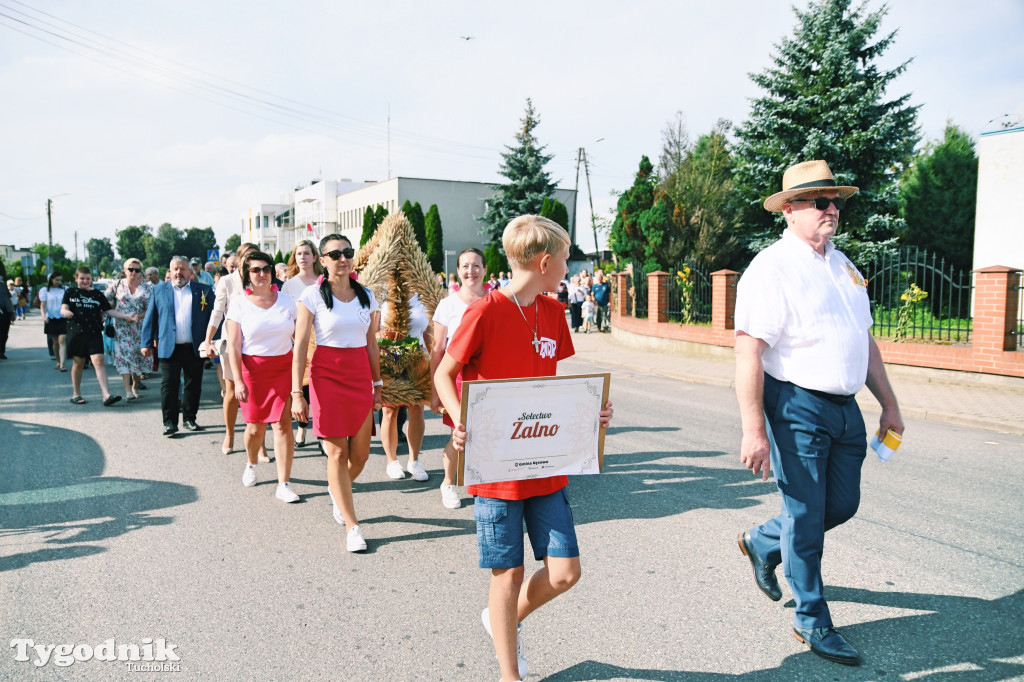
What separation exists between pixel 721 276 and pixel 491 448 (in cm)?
1423

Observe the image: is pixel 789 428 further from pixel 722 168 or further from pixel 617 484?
pixel 722 168

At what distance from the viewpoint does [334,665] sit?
3139mm

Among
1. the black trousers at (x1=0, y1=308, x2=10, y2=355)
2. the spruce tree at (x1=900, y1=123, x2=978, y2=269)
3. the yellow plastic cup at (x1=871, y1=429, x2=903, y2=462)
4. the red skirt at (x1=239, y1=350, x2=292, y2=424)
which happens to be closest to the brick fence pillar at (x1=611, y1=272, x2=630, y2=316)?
the spruce tree at (x1=900, y1=123, x2=978, y2=269)

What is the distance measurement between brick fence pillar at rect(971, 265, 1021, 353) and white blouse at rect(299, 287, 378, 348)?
9.96 m

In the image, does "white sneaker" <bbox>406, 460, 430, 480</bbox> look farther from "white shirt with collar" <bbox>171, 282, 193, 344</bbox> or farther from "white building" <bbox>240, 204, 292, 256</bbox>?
"white building" <bbox>240, 204, 292, 256</bbox>

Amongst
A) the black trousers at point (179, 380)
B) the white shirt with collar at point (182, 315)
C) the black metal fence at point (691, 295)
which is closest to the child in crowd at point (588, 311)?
the black metal fence at point (691, 295)

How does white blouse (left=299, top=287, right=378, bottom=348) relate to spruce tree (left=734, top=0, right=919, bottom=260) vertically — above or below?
below

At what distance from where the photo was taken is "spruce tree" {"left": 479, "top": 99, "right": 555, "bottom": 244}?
153 feet

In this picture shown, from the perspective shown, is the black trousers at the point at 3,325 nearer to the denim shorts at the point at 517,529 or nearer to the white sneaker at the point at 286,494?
the white sneaker at the point at 286,494

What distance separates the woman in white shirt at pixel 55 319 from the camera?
14508 millimetres

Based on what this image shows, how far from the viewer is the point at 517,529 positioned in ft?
9.32

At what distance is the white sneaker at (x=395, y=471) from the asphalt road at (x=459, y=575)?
128 millimetres

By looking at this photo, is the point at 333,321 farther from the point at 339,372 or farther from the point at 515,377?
the point at 515,377

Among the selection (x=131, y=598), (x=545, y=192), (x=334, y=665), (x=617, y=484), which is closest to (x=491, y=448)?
(x=334, y=665)
